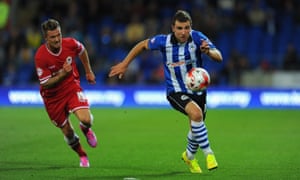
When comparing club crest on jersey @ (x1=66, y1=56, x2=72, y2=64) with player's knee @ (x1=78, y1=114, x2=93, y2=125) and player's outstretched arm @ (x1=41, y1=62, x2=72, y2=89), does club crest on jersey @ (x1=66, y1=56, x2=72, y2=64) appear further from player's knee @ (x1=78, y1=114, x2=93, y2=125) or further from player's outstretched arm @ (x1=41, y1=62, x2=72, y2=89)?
player's knee @ (x1=78, y1=114, x2=93, y2=125)

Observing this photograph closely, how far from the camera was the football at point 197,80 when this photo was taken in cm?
886

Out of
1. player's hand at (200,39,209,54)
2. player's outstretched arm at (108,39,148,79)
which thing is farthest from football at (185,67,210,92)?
player's outstretched arm at (108,39,148,79)

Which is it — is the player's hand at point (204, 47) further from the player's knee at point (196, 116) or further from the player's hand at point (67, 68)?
the player's hand at point (67, 68)

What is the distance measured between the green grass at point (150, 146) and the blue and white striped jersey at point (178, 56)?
130cm

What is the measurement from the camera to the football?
29.1ft

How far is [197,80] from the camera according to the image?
8.88 meters

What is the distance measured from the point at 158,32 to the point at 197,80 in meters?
16.6

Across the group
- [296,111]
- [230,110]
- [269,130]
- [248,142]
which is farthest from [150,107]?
[248,142]

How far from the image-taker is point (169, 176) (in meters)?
9.06

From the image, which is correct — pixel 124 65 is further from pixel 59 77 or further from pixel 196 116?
pixel 196 116

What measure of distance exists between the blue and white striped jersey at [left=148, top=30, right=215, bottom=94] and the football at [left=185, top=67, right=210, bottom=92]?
16.7 inches

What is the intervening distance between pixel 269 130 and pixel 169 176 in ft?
25.9

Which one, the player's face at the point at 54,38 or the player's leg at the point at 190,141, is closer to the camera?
the player's leg at the point at 190,141

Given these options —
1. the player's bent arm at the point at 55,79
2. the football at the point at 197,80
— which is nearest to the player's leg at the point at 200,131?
the football at the point at 197,80
